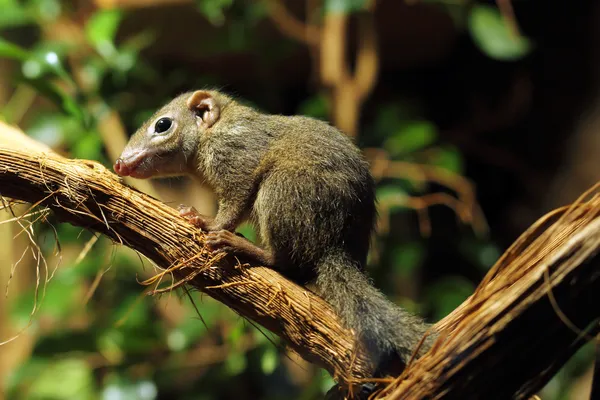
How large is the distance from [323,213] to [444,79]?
3.42m

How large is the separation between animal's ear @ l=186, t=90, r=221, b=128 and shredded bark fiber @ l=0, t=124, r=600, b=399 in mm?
815

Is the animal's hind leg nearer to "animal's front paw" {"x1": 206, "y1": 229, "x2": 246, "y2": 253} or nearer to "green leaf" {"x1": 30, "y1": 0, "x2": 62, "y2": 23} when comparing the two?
"animal's front paw" {"x1": 206, "y1": 229, "x2": 246, "y2": 253}

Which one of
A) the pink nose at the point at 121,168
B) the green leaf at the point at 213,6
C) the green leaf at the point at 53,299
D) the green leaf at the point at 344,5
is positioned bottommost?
the green leaf at the point at 53,299

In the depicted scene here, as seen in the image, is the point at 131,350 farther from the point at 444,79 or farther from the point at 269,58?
the point at 444,79

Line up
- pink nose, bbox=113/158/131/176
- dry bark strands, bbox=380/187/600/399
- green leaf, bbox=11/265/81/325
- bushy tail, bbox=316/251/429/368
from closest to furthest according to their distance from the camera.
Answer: dry bark strands, bbox=380/187/600/399, bushy tail, bbox=316/251/429/368, pink nose, bbox=113/158/131/176, green leaf, bbox=11/265/81/325

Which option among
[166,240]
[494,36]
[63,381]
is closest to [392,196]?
[494,36]

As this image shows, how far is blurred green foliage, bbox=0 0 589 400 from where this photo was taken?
3.49 meters

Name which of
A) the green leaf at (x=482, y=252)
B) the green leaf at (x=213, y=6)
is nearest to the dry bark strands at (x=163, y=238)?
the green leaf at (x=213, y=6)

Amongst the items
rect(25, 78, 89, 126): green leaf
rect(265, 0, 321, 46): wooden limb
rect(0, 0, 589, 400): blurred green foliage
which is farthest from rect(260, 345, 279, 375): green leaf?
rect(265, 0, 321, 46): wooden limb

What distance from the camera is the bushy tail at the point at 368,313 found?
203cm

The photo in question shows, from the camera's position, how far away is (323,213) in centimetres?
240

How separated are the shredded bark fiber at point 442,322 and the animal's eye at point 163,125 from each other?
69cm

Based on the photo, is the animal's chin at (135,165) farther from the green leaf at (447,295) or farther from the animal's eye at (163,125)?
the green leaf at (447,295)

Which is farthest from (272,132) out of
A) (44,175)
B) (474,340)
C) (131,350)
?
(131,350)
